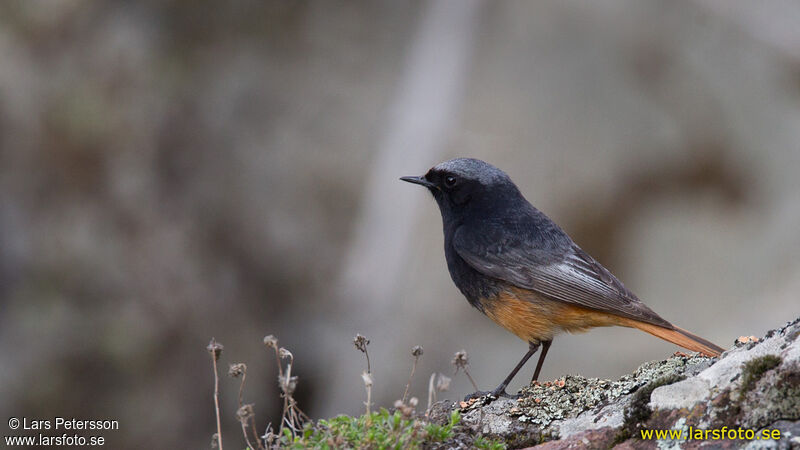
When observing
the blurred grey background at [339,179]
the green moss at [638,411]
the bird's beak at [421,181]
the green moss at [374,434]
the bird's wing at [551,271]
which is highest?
the blurred grey background at [339,179]

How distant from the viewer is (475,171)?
5434 millimetres

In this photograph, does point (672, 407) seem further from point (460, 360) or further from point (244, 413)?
point (244, 413)

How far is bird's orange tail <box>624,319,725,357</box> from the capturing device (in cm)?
412

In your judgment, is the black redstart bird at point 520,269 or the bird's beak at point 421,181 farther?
the bird's beak at point 421,181

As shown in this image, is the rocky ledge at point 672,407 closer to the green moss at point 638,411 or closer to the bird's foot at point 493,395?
the green moss at point 638,411

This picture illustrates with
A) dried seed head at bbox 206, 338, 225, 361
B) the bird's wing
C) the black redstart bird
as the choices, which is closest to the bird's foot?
the black redstart bird

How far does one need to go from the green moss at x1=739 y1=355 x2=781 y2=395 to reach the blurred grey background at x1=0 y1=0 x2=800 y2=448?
6127 millimetres

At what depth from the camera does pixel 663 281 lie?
9.22 metres

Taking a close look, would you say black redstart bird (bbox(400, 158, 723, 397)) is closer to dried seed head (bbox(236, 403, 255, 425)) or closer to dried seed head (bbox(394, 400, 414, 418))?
dried seed head (bbox(394, 400, 414, 418))

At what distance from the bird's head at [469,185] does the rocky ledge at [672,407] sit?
166 centimetres

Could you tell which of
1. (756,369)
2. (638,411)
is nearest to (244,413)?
(638,411)

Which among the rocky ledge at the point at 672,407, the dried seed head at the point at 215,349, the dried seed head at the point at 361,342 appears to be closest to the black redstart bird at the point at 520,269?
the rocky ledge at the point at 672,407

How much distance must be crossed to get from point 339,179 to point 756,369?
7471 mm

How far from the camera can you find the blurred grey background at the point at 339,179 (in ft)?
30.4
